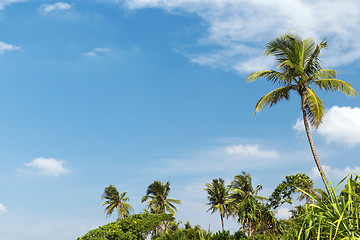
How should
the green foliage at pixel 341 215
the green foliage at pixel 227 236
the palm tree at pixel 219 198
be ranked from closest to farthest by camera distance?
the green foliage at pixel 341 215 → the green foliage at pixel 227 236 → the palm tree at pixel 219 198

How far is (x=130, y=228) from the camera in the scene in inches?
1807

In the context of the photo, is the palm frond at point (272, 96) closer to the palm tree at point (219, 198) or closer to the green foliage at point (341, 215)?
the green foliage at point (341, 215)

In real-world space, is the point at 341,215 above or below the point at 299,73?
below

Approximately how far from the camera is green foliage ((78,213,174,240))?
44.4 meters

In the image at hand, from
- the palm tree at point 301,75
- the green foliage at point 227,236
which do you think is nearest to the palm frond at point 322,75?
the palm tree at point 301,75

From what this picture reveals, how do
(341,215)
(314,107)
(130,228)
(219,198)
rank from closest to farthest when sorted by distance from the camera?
(341,215) < (314,107) < (130,228) < (219,198)

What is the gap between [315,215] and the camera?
10531 millimetres

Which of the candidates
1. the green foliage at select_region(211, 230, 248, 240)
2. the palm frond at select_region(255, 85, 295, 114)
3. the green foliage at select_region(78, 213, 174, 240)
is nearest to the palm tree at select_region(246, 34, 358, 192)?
the palm frond at select_region(255, 85, 295, 114)

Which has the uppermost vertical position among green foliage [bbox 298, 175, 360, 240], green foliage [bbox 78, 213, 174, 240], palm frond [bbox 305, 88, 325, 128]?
palm frond [bbox 305, 88, 325, 128]

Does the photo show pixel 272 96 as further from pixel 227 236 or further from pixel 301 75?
pixel 227 236

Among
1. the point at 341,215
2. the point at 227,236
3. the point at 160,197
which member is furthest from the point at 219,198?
the point at 341,215

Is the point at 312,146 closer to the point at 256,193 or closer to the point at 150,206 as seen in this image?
the point at 256,193

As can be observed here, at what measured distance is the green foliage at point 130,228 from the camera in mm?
44406

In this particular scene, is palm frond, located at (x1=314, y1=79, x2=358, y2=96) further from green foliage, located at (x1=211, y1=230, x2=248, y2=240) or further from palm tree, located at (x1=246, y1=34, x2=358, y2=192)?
green foliage, located at (x1=211, y1=230, x2=248, y2=240)
